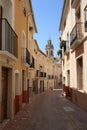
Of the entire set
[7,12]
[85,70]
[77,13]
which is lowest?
[85,70]

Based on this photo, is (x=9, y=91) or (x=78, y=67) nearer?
(x=9, y=91)

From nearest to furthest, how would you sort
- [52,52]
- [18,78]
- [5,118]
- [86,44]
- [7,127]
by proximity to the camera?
[7,127] < [5,118] < [86,44] < [18,78] < [52,52]

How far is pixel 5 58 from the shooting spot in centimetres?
1094

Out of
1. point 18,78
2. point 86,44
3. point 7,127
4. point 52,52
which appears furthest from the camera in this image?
point 52,52

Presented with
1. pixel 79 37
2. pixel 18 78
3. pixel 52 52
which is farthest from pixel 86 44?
pixel 52 52

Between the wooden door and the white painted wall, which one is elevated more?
the white painted wall

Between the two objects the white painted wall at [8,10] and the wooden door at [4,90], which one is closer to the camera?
the wooden door at [4,90]

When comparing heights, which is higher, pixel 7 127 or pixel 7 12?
pixel 7 12

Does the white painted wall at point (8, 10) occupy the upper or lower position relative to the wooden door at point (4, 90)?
upper

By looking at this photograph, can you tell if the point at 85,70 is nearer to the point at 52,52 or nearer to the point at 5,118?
the point at 5,118

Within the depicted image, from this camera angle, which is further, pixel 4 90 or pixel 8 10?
pixel 8 10

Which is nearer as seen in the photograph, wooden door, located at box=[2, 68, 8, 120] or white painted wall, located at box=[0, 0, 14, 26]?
wooden door, located at box=[2, 68, 8, 120]

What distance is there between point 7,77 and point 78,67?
23.1ft

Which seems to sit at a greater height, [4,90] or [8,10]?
[8,10]
